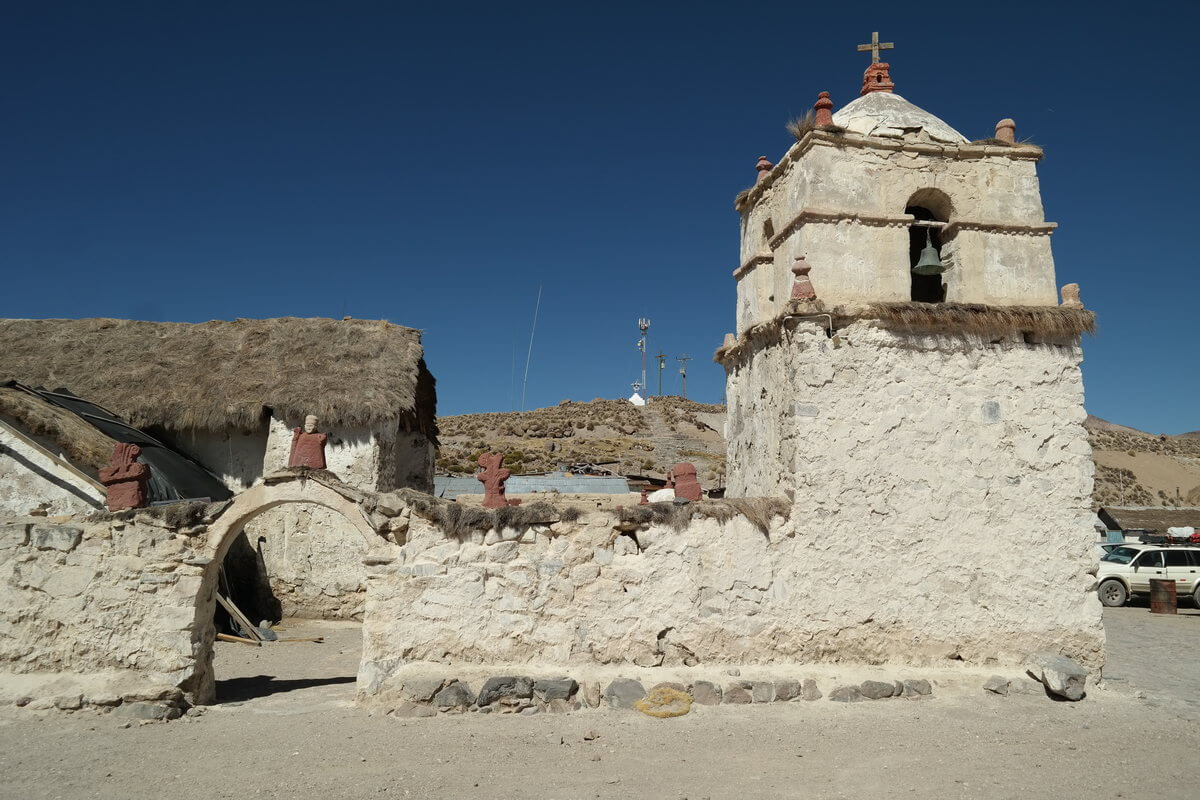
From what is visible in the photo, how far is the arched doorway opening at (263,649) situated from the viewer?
315 inches

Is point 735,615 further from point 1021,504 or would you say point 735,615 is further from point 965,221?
point 965,221

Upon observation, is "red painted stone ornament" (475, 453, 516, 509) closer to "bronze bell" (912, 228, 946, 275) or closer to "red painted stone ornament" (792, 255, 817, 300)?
"red painted stone ornament" (792, 255, 817, 300)

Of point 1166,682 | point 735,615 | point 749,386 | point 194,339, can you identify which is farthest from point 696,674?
point 194,339

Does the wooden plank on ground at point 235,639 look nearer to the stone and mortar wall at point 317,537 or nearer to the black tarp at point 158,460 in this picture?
the stone and mortar wall at point 317,537

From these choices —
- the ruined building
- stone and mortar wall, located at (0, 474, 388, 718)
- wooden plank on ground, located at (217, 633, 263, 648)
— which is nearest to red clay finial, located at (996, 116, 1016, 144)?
stone and mortar wall, located at (0, 474, 388, 718)

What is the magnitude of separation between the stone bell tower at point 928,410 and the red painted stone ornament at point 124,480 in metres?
7.28

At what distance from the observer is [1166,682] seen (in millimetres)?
9523

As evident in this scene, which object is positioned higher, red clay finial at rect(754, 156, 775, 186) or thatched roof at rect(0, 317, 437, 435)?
red clay finial at rect(754, 156, 775, 186)

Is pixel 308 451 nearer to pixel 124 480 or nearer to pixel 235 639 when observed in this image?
pixel 124 480

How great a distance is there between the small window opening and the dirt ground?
5.29m

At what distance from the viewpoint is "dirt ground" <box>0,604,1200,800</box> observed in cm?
605

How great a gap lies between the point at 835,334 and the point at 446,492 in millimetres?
10799

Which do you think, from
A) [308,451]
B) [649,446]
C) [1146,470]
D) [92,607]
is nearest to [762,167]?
[308,451]

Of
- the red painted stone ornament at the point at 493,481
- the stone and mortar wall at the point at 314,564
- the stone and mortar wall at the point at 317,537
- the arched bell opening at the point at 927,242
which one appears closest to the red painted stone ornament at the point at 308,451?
the red painted stone ornament at the point at 493,481
